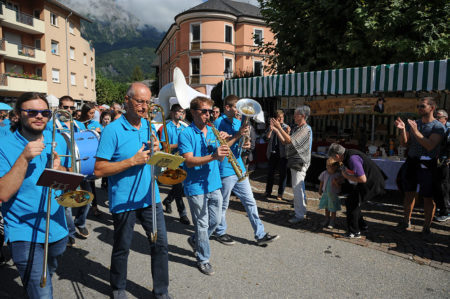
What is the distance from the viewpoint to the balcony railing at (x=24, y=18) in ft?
83.8

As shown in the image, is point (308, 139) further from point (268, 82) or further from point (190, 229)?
point (268, 82)

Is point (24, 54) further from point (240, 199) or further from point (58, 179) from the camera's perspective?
point (58, 179)

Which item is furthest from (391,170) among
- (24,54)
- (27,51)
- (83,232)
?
(27,51)

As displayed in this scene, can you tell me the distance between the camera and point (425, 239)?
15.0ft

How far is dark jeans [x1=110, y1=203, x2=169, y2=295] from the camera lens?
9.18 ft

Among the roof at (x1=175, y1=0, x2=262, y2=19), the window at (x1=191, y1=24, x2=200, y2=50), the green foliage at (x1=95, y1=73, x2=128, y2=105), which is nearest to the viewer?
the roof at (x1=175, y1=0, x2=262, y2=19)

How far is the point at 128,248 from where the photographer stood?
113 inches

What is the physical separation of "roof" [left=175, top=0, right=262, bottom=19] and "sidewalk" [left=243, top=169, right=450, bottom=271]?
27784 mm

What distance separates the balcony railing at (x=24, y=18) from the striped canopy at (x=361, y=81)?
25290 mm

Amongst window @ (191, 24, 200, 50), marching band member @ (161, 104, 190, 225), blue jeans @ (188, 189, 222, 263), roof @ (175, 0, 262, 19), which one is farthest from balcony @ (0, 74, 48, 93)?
blue jeans @ (188, 189, 222, 263)

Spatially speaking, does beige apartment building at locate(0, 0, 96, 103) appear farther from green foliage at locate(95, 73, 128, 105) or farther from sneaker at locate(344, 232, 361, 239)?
sneaker at locate(344, 232, 361, 239)

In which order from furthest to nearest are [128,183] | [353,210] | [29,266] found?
[353,210]
[128,183]
[29,266]

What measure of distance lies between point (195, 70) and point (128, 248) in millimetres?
30750

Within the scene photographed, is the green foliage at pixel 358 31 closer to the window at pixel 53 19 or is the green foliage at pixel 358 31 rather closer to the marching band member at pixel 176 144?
the marching band member at pixel 176 144
